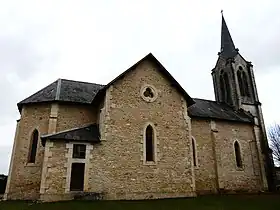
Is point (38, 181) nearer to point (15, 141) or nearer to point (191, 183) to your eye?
point (15, 141)

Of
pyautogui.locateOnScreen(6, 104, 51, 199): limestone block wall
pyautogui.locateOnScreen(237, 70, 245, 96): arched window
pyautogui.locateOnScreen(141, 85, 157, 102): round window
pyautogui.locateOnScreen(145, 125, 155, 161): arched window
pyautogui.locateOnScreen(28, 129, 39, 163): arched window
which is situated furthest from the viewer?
pyautogui.locateOnScreen(237, 70, 245, 96): arched window

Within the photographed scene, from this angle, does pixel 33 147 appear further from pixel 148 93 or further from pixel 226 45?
pixel 226 45

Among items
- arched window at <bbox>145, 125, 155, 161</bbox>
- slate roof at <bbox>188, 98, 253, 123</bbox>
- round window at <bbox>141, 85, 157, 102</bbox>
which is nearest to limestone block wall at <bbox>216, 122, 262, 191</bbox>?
slate roof at <bbox>188, 98, 253, 123</bbox>

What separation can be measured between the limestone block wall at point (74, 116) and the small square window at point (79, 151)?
13.3 feet

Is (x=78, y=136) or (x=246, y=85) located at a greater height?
(x=246, y=85)

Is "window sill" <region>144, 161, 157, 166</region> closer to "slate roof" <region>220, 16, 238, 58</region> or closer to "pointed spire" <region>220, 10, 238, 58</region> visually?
"slate roof" <region>220, 16, 238, 58</region>

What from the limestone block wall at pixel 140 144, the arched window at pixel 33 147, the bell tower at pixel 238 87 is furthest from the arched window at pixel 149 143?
the bell tower at pixel 238 87

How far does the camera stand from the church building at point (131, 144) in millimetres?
13680

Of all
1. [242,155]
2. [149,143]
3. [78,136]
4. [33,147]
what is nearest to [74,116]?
[33,147]

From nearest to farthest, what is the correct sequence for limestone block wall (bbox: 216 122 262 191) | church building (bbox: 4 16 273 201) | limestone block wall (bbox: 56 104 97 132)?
1. church building (bbox: 4 16 273 201)
2. limestone block wall (bbox: 56 104 97 132)
3. limestone block wall (bbox: 216 122 262 191)

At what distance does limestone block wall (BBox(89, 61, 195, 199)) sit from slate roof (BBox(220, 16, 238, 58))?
49.0 ft

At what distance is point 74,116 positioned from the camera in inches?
713

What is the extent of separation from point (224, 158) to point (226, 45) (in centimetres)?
1566

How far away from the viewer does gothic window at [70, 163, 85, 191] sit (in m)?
13.4
